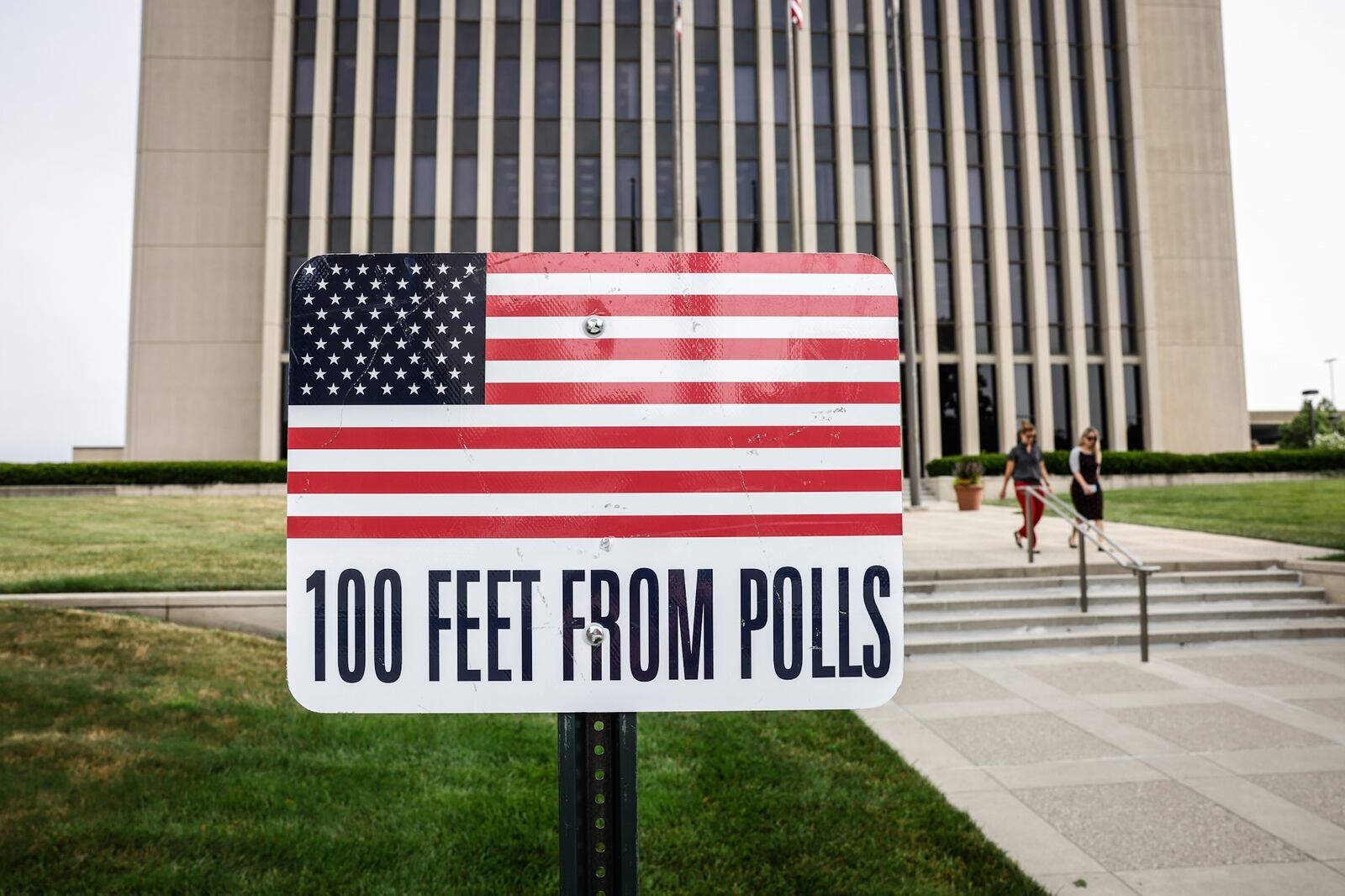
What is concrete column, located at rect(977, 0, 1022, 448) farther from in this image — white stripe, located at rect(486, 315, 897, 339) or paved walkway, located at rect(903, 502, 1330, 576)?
white stripe, located at rect(486, 315, 897, 339)

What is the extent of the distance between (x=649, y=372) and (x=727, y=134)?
97.6ft

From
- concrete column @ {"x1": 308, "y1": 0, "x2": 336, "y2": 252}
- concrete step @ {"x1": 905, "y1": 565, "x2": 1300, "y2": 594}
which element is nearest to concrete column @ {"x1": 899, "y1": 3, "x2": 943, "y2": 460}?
concrete step @ {"x1": 905, "y1": 565, "x2": 1300, "y2": 594}

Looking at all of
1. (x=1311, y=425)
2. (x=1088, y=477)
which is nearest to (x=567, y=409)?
(x=1088, y=477)

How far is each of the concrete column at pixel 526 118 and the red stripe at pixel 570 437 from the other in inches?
1093

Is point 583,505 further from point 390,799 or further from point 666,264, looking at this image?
point 390,799

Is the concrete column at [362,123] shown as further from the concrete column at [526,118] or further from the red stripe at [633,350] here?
the red stripe at [633,350]

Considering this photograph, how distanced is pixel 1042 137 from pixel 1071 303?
639cm

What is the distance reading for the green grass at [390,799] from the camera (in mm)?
3250

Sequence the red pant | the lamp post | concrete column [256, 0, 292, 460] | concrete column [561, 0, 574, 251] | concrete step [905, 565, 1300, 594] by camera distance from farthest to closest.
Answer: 1. the lamp post
2. concrete column [561, 0, 574, 251]
3. concrete column [256, 0, 292, 460]
4. the red pant
5. concrete step [905, 565, 1300, 594]

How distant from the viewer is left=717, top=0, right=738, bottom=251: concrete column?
28312 mm

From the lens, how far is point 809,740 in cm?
511

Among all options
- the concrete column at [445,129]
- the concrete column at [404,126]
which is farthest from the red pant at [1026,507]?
the concrete column at [404,126]

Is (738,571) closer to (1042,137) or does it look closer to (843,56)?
(843,56)

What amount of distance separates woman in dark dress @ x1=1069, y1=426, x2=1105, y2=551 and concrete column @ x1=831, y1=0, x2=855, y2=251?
60.9 ft
